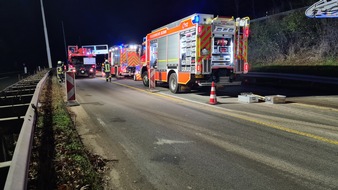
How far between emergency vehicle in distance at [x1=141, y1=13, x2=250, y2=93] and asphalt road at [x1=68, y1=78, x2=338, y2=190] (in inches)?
113

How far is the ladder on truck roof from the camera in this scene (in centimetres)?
1237

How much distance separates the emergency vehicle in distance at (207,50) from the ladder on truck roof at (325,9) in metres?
3.50

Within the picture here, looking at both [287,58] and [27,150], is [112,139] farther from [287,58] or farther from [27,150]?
[287,58]

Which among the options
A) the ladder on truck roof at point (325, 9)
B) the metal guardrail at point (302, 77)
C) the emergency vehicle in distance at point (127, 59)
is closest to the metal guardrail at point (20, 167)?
the metal guardrail at point (302, 77)

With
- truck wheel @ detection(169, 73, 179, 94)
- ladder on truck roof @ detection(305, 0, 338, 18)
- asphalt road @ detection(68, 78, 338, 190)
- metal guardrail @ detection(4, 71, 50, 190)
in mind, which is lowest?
asphalt road @ detection(68, 78, 338, 190)

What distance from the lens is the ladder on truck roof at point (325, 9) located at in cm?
1237

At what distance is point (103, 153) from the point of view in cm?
510

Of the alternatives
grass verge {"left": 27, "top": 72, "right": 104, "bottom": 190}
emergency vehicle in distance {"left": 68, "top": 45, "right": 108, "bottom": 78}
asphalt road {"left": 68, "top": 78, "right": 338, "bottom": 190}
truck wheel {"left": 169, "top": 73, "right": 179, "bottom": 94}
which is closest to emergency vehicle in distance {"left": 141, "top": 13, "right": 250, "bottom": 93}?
truck wheel {"left": 169, "top": 73, "right": 179, "bottom": 94}

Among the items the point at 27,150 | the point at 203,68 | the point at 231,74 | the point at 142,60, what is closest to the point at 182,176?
the point at 27,150

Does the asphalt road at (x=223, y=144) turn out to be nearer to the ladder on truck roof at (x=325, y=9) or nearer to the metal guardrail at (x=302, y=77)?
the metal guardrail at (x=302, y=77)

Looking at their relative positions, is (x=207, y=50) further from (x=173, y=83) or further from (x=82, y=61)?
(x=82, y=61)

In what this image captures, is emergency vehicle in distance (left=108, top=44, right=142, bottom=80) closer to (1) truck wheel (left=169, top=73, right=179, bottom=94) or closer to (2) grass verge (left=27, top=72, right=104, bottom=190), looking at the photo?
(1) truck wheel (left=169, top=73, right=179, bottom=94)

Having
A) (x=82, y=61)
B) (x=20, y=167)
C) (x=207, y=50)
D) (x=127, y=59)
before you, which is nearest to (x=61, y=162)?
(x=20, y=167)

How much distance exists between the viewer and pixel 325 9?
502 inches
